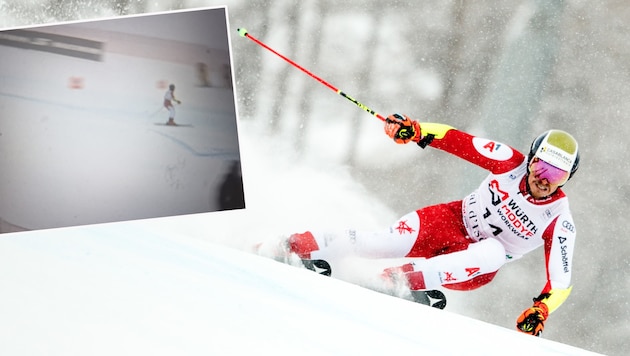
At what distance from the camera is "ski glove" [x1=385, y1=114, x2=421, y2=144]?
116 inches

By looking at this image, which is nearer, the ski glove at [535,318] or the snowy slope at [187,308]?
the snowy slope at [187,308]

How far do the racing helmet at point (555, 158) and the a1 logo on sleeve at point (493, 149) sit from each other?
10 centimetres

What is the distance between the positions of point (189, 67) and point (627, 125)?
2.07 metres

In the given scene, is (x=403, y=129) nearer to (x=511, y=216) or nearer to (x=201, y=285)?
(x=511, y=216)

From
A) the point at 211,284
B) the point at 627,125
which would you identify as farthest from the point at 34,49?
the point at 627,125

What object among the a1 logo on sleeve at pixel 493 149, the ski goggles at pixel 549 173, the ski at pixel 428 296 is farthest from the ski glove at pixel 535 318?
the a1 logo on sleeve at pixel 493 149

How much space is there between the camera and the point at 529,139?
10.3ft

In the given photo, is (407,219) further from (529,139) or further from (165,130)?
(165,130)

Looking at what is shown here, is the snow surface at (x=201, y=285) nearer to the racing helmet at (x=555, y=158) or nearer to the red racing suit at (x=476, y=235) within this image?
the red racing suit at (x=476, y=235)

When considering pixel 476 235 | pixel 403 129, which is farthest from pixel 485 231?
pixel 403 129

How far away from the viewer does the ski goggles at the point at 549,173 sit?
9.21 feet

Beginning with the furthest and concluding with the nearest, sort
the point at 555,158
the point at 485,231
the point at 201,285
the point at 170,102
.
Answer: the point at 170,102
the point at 485,231
the point at 555,158
the point at 201,285

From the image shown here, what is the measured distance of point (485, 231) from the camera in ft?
9.57

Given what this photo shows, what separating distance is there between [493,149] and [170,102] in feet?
4.88
